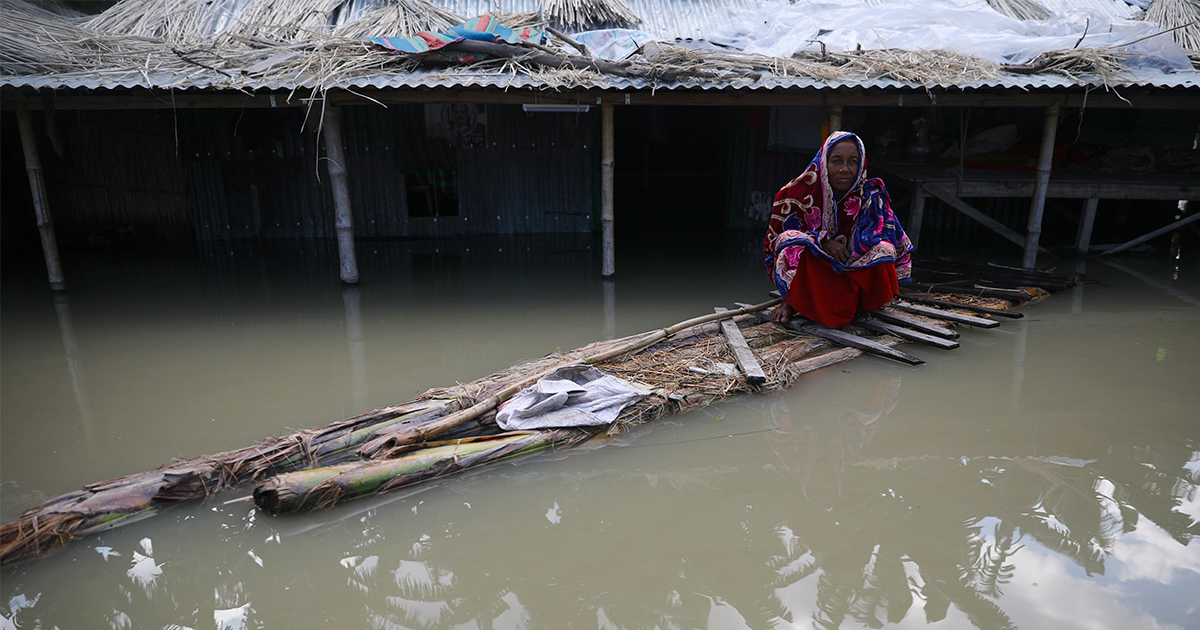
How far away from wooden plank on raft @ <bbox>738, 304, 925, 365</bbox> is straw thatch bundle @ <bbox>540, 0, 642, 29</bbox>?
510 centimetres

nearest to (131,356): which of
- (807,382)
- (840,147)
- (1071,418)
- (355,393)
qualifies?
(355,393)

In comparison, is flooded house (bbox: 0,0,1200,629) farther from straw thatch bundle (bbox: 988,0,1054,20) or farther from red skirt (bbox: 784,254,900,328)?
red skirt (bbox: 784,254,900,328)

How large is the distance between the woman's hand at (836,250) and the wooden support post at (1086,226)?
490cm

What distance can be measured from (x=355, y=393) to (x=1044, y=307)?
5.84 m

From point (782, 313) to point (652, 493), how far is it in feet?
8.12

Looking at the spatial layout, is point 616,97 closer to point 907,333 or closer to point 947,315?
point 907,333

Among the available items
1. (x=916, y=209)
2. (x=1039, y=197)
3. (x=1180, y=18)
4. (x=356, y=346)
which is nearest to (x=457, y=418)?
(x=356, y=346)

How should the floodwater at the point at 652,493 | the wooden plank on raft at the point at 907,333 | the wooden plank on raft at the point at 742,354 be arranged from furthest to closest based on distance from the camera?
1. the wooden plank on raft at the point at 907,333
2. the wooden plank on raft at the point at 742,354
3. the floodwater at the point at 652,493

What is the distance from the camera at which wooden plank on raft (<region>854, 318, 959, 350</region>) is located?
193 inches

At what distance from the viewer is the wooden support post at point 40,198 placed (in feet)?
21.3

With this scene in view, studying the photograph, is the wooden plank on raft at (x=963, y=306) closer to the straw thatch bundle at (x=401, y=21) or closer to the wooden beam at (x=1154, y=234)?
the wooden beam at (x=1154, y=234)

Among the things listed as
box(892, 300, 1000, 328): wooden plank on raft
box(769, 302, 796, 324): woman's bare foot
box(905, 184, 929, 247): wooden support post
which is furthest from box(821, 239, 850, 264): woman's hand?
box(905, 184, 929, 247): wooden support post

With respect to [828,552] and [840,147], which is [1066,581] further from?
[840,147]

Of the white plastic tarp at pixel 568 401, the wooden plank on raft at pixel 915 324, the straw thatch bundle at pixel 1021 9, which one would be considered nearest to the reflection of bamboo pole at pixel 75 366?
the white plastic tarp at pixel 568 401
